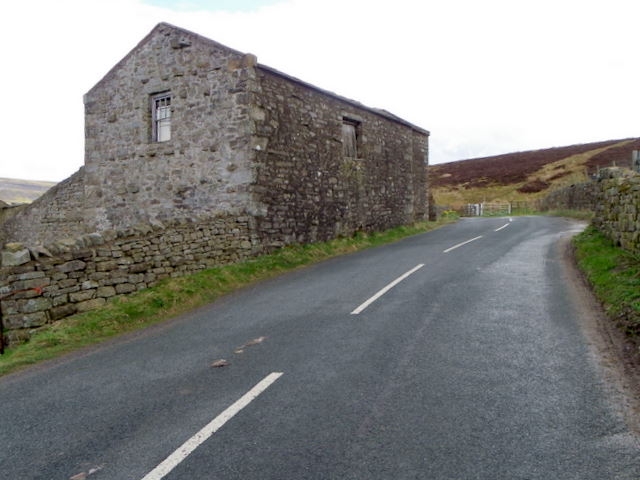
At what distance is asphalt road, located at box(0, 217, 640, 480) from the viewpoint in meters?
3.43

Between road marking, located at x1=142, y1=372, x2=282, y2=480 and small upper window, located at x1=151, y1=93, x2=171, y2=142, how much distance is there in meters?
11.9

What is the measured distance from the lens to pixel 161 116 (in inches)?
589

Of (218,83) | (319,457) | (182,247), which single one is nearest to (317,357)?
(319,457)

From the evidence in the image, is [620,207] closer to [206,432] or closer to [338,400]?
[338,400]

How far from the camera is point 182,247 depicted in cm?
1066

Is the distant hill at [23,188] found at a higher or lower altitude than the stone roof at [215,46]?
higher

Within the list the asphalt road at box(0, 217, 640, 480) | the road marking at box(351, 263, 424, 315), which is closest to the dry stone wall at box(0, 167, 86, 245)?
the asphalt road at box(0, 217, 640, 480)

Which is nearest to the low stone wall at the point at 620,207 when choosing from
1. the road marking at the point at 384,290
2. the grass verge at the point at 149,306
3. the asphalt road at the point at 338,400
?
the asphalt road at the point at 338,400

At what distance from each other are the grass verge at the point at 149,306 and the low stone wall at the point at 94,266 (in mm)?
246

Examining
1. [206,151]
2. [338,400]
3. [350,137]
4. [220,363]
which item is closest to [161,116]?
[206,151]

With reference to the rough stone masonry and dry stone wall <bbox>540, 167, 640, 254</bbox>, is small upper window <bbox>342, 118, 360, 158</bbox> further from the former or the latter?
dry stone wall <bbox>540, 167, 640, 254</bbox>

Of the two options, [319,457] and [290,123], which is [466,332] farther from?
[290,123]

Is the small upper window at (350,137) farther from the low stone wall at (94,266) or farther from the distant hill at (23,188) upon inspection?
the distant hill at (23,188)

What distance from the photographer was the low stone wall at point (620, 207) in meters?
9.55
